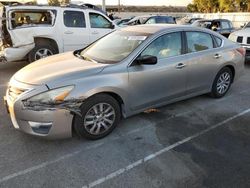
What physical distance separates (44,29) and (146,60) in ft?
15.8

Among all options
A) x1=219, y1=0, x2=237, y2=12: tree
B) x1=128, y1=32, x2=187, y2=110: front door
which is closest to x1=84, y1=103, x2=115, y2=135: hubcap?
x1=128, y1=32, x2=187, y2=110: front door

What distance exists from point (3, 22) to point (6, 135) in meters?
4.46

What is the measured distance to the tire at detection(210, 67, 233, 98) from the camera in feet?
17.3

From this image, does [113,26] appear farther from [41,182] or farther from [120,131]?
[41,182]

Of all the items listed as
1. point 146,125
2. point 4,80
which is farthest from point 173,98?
point 4,80

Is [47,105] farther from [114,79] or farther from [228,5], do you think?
[228,5]

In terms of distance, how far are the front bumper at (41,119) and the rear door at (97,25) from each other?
5.42 metres

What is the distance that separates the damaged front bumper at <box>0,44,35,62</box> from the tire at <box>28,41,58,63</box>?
0.37 feet

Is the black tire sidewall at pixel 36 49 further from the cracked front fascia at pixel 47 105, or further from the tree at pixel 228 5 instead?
the tree at pixel 228 5

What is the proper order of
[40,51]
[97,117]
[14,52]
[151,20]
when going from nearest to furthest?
[97,117], [14,52], [40,51], [151,20]

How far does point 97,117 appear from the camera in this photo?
364 cm

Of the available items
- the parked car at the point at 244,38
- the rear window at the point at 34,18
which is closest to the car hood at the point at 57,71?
the rear window at the point at 34,18

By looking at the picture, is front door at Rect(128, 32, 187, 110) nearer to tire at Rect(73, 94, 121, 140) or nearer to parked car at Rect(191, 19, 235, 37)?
tire at Rect(73, 94, 121, 140)

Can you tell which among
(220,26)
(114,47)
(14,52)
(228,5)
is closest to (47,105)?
(114,47)
